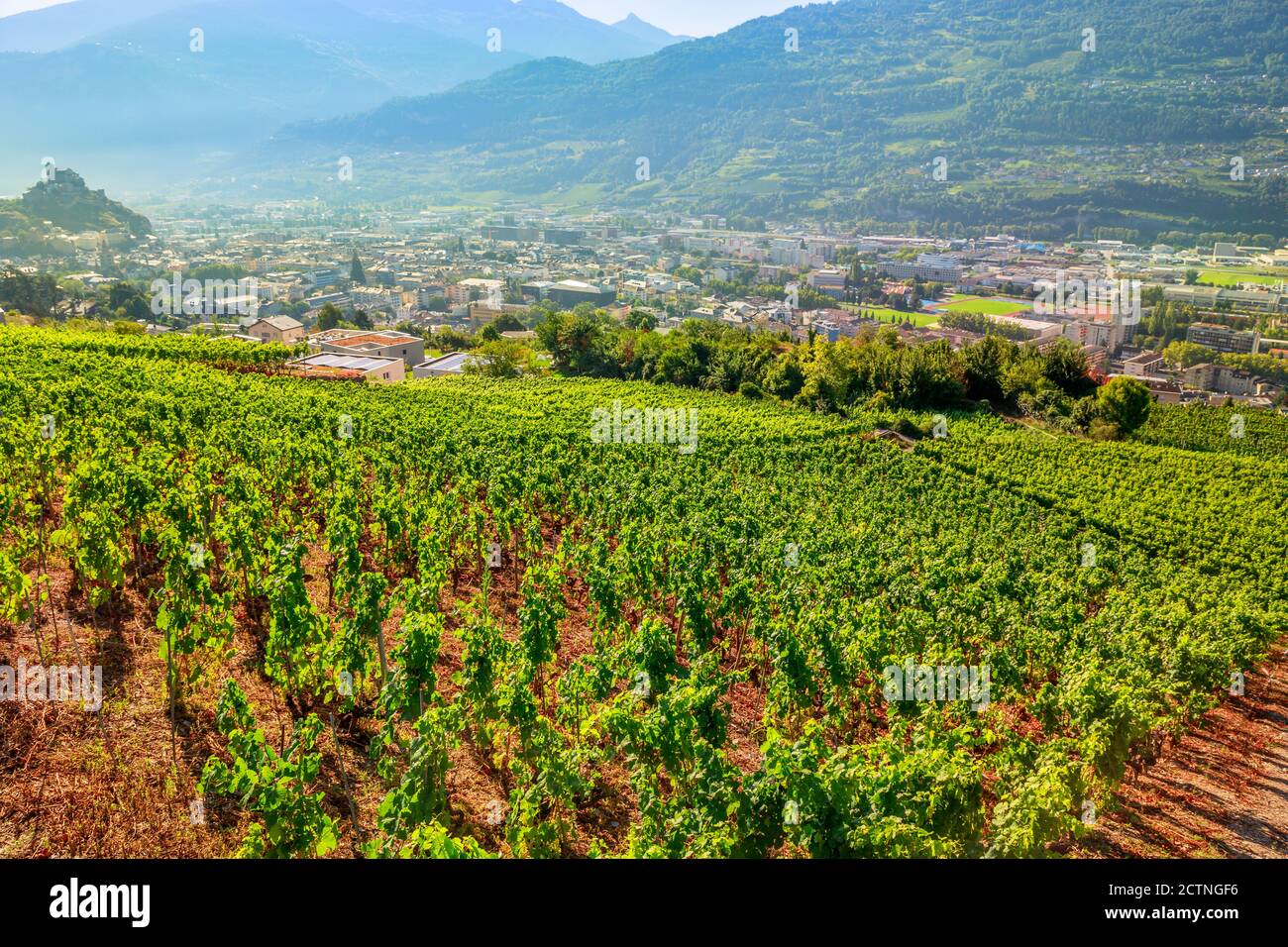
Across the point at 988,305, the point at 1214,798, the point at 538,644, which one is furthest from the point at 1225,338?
the point at 538,644

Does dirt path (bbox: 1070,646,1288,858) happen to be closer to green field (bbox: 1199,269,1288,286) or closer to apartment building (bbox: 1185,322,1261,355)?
apartment building (bbox: 1185,322,1261,355)

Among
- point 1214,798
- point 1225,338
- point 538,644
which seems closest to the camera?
point 538,644

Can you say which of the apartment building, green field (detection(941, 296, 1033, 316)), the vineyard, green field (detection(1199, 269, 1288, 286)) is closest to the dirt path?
the vineyard

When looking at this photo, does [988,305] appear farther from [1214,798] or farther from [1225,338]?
[1214,798]

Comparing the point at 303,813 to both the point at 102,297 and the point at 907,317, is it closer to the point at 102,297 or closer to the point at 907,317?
the point at 102,297

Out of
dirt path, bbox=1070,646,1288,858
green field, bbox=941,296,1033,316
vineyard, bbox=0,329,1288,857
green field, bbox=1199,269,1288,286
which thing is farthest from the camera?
green field, bbox=1199,269,1288,286

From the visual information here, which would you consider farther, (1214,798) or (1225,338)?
(1225,338)

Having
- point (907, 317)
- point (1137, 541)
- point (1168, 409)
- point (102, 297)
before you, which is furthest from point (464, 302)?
point (1137, 541)
